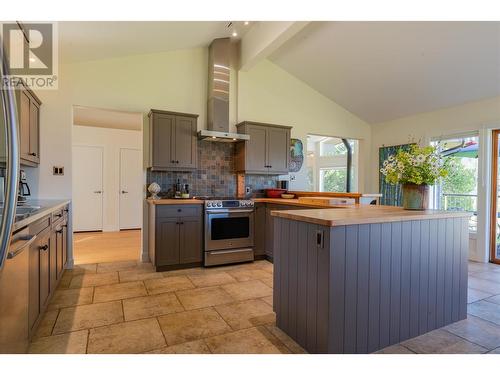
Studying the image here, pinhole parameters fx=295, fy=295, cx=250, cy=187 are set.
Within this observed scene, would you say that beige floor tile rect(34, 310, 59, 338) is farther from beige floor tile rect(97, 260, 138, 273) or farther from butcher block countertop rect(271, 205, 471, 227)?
butcher block countertop rect(271, 205, 471, 227)

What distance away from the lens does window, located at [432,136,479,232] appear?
4477 mm

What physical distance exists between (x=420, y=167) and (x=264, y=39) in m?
2.73

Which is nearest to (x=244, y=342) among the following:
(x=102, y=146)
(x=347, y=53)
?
(x=347, y=53)

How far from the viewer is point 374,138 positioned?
597 centimetres

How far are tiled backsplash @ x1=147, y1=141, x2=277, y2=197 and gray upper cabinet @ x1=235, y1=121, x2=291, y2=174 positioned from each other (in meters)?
0.19

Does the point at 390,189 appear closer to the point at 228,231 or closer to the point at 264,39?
the point at 228,231

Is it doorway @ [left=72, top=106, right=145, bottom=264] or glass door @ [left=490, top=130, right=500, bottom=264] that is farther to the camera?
doorway @ [left=72, top=106, right=145, bottom=264]

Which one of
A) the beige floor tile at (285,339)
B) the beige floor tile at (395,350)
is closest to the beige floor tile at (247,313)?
the beige floor tile at (285,339)

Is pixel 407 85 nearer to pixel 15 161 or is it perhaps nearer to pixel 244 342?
pixel 244 342

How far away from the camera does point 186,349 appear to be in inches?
77.0

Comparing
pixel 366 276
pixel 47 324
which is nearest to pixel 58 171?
pixel 47 324

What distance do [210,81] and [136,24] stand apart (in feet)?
4.86

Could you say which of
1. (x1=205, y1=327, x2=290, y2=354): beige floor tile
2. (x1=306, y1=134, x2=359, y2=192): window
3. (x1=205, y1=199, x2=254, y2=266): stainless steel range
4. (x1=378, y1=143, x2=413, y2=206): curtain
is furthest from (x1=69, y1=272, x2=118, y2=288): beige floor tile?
(x1=306, y1=134, x2=359, y2=192): window

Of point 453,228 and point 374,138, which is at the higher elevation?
point 374,138
